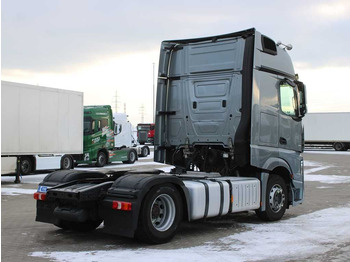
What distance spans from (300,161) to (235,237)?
299 centimetres

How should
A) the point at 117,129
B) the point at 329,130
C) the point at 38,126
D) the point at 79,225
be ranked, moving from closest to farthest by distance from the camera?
the point at 79,225 < the point at 38,126 < the point at 117,129 < the point at 329,130

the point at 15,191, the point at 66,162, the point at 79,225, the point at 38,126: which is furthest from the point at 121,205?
the point at 66,162

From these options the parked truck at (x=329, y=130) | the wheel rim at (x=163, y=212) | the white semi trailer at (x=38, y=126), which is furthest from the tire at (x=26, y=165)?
the parked truck at (x=329, y=130)

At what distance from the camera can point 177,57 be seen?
954cm

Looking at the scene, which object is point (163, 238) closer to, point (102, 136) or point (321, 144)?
point (102, 136)

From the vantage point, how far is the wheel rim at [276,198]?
8.66 metres

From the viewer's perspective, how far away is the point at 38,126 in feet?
56.3

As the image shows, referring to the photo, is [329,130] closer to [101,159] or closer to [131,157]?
[131,157]

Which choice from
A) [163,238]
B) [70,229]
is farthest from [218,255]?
[70,229]

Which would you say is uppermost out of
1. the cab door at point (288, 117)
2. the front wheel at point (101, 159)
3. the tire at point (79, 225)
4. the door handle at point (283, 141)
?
the cab door at point (288, 117)

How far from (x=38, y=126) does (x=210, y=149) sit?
1008 centimetres

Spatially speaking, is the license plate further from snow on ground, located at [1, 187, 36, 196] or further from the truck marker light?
snow on ground, located at [1, 187, 36, 196]

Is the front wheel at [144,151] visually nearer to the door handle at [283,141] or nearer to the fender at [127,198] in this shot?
the door handle at [283,141]

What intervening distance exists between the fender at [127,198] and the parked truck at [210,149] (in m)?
0.02
